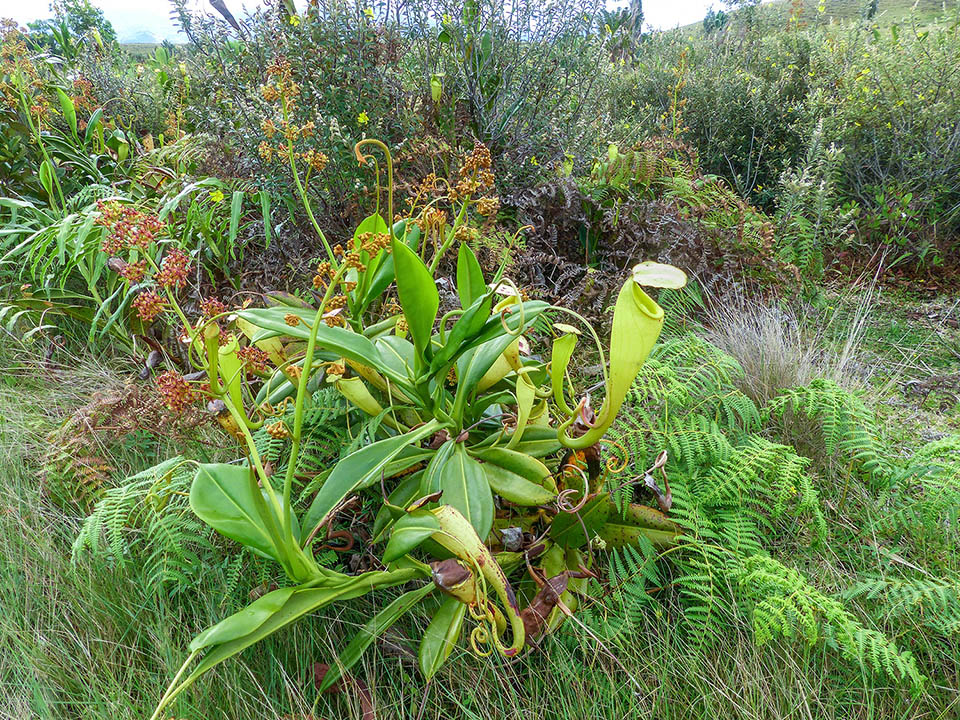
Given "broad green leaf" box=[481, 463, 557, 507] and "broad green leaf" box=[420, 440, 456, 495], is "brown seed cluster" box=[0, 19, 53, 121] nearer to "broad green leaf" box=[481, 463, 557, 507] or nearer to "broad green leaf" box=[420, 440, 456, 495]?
"broad green leaf" box=[420, 440, 456, 495]

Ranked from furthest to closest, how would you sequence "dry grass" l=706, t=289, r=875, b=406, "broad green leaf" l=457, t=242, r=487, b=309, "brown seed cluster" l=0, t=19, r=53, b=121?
1. "brown seed cluster" l=0, t=19, r=53, b=121
2. "dry grass" l=706, t=289, r=875, b=406
3. "broad green leaf" l=457, t=242, r=487, b=309

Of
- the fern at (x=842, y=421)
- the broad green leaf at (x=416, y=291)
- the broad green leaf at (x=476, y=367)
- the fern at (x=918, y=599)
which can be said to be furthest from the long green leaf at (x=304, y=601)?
the fern at (x=842, y=421)

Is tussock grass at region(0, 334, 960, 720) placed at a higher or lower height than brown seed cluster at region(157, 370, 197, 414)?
lower

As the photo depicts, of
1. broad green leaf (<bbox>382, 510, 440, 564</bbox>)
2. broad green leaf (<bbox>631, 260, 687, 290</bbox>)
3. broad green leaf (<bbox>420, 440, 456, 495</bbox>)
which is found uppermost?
broad green leaf (<bbox>631, 260, 687, 290</bbox>)

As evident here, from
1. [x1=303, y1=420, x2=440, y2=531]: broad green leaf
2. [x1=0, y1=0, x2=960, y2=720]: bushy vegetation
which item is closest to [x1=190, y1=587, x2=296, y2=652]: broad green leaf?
[x1=0, y1=0, x2=960, y2=720]: bushy vegetation

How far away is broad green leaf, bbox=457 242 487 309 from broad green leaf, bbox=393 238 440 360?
0.32 meters

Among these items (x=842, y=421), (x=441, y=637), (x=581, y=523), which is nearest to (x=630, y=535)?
(x=581, y=523)

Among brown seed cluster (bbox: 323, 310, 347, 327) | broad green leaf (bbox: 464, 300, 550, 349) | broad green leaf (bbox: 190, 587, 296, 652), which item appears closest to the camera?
broad green leaf (bbox: 190, 587, 296, 652)

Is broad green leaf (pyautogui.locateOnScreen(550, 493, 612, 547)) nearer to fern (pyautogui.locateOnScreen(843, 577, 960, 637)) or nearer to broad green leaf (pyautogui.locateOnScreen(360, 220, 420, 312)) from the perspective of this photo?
fern (pyautogui.locateOnScreen(843, 577, 960, 637))

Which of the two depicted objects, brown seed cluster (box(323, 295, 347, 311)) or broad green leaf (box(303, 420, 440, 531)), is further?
brown seed cluster (box(323, 295, 347, 311))

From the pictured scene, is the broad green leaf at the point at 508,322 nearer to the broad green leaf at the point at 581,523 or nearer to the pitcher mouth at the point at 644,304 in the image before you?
the pitcher mouth at the point at 644,304

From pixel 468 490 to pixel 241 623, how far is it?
0.58 metres

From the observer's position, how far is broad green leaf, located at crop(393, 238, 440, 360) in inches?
54.4

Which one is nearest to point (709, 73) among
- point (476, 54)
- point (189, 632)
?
point (476, 54)
